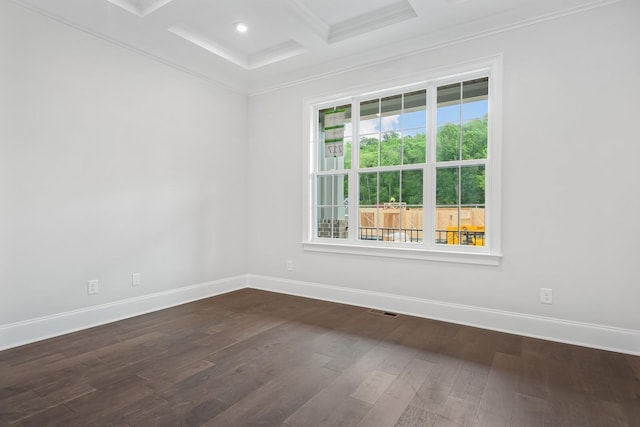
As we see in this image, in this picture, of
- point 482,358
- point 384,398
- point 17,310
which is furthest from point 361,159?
point 17,310

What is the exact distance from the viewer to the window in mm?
3275

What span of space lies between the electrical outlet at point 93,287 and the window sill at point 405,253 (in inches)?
87.9

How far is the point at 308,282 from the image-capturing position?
14.1 ft

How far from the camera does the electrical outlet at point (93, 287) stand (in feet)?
10.3

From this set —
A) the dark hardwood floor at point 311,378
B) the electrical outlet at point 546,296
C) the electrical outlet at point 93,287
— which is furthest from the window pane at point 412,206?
the electrical outlet at point 93,287

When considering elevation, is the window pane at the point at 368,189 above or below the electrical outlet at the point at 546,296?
above

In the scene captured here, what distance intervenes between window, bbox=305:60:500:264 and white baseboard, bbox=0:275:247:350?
1460mm

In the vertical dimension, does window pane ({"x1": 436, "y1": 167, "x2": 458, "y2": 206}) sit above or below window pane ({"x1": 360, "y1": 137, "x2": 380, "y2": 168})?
below

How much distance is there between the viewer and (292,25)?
127 inches

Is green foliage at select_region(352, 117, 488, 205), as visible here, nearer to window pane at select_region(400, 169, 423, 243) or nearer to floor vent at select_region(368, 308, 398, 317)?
window pane at select_region(400, 169, 423, 243)

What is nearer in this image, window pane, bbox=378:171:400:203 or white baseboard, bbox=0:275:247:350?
white baseboard, bbox=0:275:247:350

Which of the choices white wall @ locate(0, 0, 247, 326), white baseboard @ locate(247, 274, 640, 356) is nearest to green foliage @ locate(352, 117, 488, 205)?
white baseboard @ locate(247, 274, 640, 356)

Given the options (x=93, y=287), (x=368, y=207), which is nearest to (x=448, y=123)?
(x=368, y=207)

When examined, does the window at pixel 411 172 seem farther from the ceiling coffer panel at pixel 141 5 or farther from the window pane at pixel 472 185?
the ceiling coffer panel at pixel 141 5
